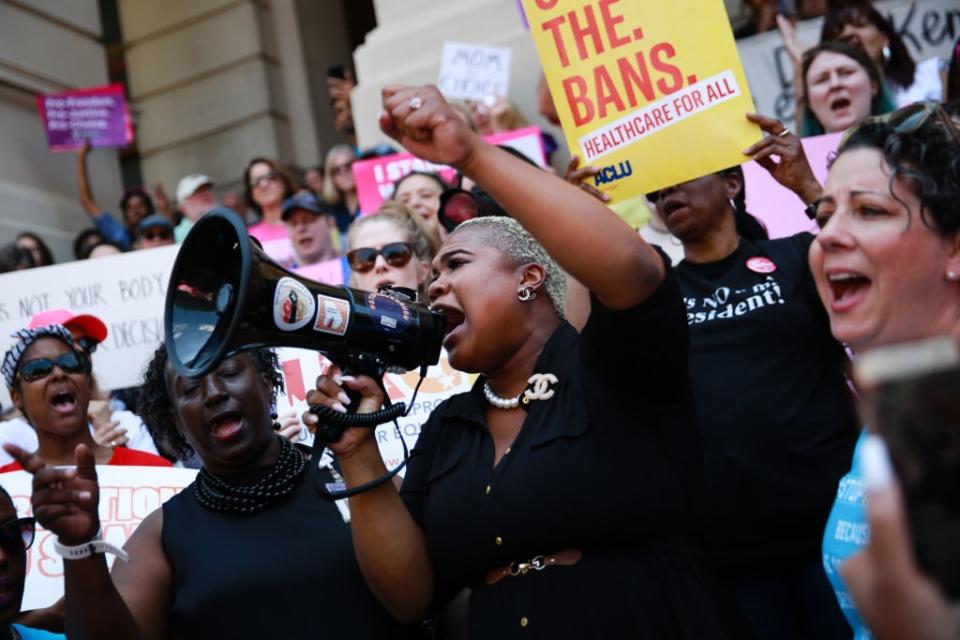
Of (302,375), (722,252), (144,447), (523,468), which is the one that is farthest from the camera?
(144,447)

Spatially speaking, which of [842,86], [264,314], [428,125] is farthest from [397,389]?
[842,86]

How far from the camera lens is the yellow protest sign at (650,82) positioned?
3406 millimetres

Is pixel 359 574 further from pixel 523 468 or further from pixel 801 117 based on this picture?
pixel 801 117

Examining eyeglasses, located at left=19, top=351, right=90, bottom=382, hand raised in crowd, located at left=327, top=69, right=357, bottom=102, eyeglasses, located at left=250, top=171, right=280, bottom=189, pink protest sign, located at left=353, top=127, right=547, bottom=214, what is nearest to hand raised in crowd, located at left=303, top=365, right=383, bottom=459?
eyeglasses, located at left=19, top=351, right=90, bottom=382

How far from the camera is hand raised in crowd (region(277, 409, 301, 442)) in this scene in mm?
3959

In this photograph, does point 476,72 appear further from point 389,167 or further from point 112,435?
point 112,435

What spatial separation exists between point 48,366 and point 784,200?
3.17m

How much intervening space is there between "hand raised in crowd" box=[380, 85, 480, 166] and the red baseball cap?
10.1 ft

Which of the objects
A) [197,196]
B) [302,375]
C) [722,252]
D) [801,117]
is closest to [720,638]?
[722,252]

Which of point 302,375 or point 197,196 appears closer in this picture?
point 302,375

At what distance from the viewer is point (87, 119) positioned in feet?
28.3

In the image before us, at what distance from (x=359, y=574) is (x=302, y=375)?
4.83 feet

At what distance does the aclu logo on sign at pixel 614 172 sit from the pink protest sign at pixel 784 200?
1.40 meters

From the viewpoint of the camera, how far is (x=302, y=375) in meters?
4.20
